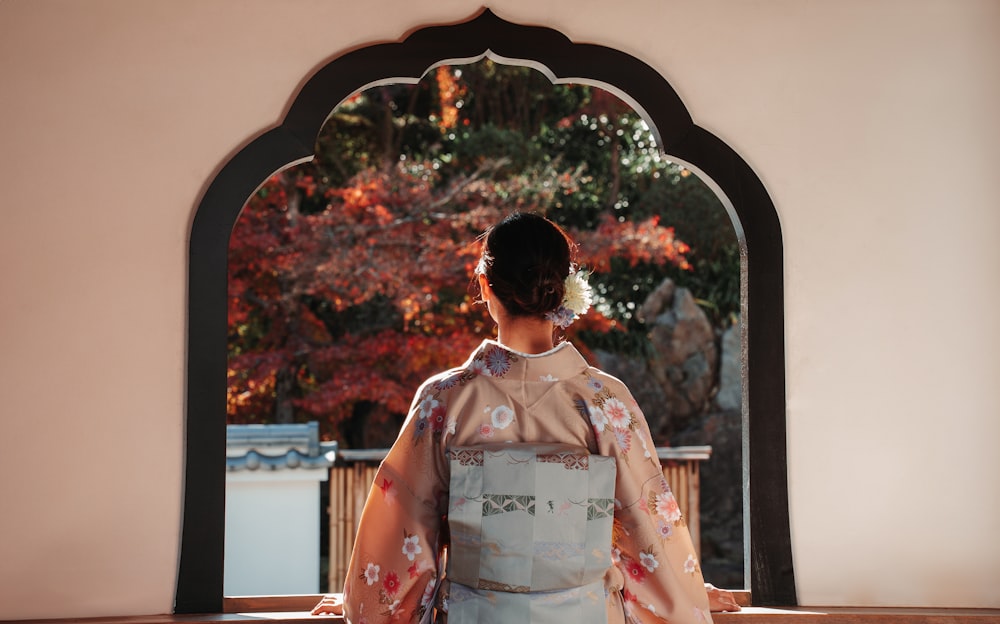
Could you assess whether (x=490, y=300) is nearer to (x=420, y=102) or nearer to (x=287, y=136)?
(x=287, y=136)

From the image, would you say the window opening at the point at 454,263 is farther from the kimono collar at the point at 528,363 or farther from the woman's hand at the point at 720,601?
the kimono collar at the point at 528,363

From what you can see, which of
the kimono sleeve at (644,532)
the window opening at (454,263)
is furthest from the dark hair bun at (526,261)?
the window opening at (454,263)

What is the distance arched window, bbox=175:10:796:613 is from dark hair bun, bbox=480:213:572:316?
0.97m

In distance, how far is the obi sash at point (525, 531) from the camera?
1.97 meters

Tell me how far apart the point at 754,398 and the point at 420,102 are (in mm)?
6301

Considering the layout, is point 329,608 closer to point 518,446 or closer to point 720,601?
point 518,446

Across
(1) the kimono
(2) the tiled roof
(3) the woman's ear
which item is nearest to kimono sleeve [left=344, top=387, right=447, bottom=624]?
(1) the kimono

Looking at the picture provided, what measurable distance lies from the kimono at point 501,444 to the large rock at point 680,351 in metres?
6.92

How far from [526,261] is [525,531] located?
572 mm

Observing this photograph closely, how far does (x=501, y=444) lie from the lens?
2.04 metres

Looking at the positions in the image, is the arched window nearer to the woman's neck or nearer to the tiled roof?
the woman's neck

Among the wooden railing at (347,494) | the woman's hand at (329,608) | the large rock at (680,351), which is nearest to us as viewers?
the woman's hand at (329,608)

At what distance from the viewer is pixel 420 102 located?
859 centimetres

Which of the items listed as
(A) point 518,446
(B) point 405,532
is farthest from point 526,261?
(B) point 405,532
